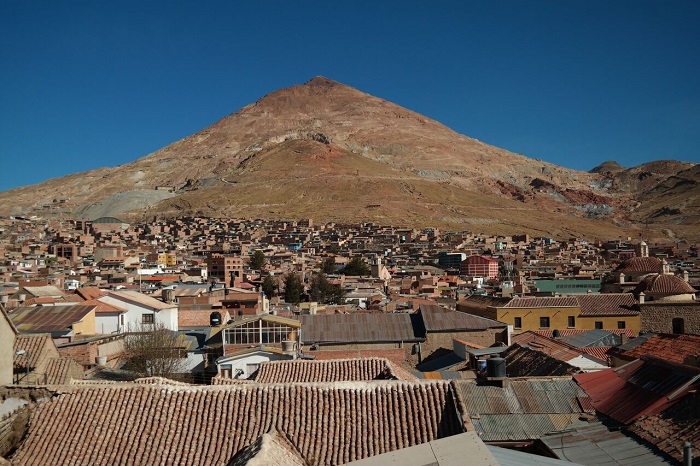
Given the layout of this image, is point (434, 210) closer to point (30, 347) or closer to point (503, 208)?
point (503, 208)

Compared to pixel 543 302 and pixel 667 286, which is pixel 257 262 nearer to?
pixel 543 302

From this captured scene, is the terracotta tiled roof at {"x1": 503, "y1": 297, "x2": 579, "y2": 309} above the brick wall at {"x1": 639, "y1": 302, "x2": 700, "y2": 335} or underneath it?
above

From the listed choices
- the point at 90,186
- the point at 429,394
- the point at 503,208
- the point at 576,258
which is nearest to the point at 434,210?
the point at 503,208

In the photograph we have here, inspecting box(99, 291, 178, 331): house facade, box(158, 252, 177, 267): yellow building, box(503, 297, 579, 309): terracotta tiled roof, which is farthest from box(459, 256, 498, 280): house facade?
box(99, 291, 178, 331): house facade

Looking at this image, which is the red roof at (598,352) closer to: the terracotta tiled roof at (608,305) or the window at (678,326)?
the window at (678,326)

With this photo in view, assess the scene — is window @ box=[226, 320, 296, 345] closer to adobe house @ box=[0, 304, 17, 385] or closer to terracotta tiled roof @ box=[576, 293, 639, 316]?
adobe house @ box=[0, 304, 17, 385]

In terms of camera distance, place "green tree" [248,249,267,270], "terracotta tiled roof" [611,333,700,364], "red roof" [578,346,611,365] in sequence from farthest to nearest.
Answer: "green tree" [248,249,267,270], "red roof" [578,346,611,365], "terracotta tiled roof" [611,333,700,364]

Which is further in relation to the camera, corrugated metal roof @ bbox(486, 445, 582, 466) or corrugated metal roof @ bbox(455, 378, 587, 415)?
corrugated metal roof @ bbox(455, 378, 587, 415)

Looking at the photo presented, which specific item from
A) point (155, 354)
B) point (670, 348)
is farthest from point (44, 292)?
point (670, 348)
